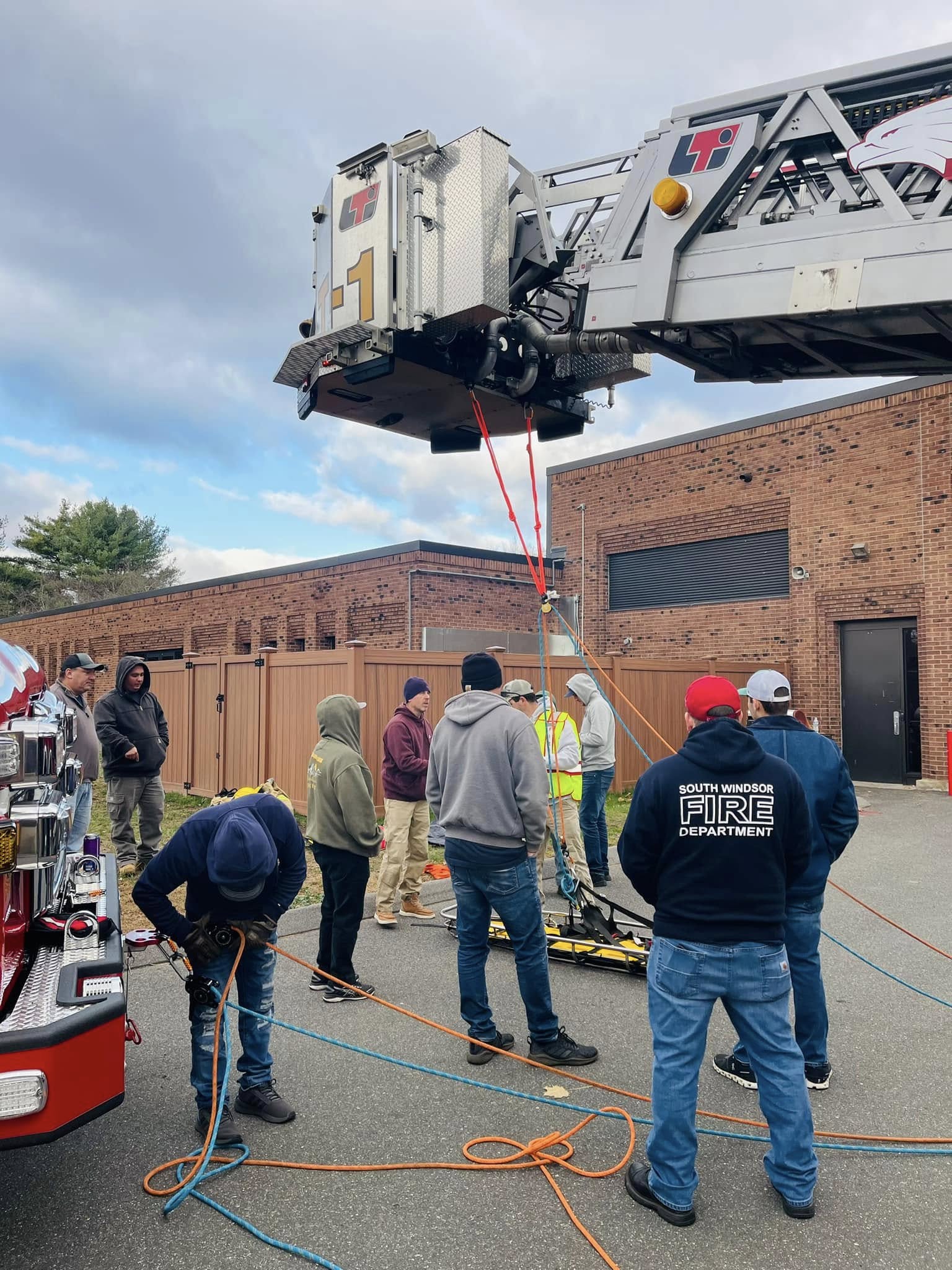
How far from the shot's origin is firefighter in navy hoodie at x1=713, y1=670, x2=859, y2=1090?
4023 millimetres

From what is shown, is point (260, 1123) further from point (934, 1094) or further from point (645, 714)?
point (645, 714)

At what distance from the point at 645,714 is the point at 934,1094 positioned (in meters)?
11.5

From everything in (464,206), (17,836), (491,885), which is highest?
(464,206)

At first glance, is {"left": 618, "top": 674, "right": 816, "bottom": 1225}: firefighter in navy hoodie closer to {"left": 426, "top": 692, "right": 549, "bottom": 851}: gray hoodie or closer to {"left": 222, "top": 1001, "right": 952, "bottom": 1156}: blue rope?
{"left": 222, "top": 1001, "right": 952, "bottom": 1156}: blue rope

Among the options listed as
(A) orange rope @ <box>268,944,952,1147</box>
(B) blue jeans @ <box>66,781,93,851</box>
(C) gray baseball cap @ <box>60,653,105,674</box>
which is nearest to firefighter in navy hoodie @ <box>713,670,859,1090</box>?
(A) orange rope @ <box>268,944,952,1147</box>

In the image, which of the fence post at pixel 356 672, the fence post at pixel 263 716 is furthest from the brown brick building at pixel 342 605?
the fence post at pixel 356 672

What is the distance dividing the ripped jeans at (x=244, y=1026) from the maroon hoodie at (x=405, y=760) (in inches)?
117

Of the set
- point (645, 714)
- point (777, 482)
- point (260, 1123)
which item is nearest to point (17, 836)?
point (260, 1123)

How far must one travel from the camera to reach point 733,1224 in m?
3.06

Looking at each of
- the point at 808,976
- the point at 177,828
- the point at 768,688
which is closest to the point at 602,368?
the point at 768,688

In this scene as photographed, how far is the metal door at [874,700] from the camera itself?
16.5 m

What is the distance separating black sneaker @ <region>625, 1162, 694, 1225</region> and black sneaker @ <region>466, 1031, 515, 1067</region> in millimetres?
1163

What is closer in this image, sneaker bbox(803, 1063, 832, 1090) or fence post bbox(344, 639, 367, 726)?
sneaker bbox(803, 1063, 832, 1090)

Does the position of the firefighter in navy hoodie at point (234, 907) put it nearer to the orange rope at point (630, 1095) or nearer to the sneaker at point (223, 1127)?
the sneaker at point (223, 1127)
